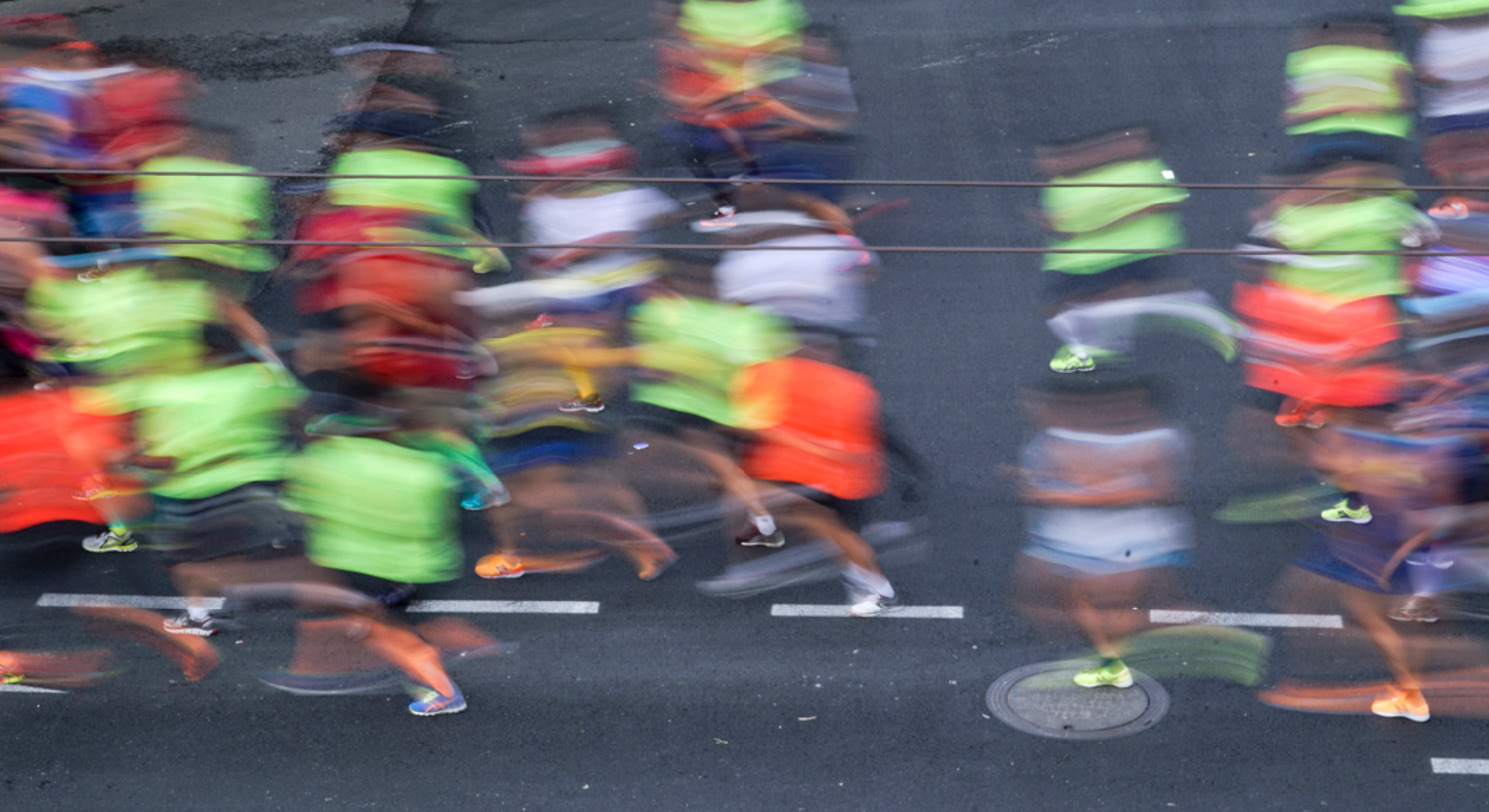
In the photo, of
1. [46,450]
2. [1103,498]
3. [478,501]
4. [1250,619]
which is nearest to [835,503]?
[1103,498]

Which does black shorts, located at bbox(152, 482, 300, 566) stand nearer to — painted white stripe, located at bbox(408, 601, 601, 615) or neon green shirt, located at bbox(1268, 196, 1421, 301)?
painted white stripe, located at bbox(408, 601, 601, 615)

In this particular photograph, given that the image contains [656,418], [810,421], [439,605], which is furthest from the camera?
[656,418]

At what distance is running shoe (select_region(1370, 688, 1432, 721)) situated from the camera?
21.6ft

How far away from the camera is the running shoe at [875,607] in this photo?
292 inches

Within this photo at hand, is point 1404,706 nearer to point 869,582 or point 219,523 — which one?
point 869,582

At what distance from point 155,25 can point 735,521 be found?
32.3 feet

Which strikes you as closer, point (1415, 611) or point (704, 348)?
point (1415, 611)

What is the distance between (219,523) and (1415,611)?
5.65 meters

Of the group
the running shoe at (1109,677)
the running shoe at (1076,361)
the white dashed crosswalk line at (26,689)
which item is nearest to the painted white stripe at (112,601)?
the white dashed crosswalk line at (26,689)

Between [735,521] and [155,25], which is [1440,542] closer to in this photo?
[735,521]

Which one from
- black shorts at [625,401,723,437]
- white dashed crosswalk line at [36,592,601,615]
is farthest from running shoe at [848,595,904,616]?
black shorts at [625,401,723,437]

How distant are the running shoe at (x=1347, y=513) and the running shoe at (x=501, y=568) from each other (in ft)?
13.6

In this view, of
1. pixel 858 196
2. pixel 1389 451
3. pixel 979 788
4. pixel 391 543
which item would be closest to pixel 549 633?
pixel 391 543

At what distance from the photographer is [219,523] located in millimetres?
7172
